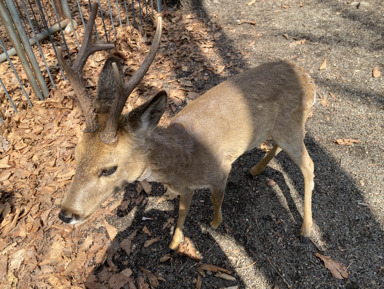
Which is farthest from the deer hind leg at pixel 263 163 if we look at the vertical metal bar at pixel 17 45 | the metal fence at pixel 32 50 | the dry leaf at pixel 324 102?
the vertical metal bar at pixel 17 45

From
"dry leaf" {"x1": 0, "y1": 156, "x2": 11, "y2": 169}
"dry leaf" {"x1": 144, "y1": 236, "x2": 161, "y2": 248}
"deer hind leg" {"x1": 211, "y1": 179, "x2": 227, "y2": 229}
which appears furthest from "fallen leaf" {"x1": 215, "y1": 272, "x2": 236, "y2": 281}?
"dry leaf" {"x1": 0, "y1": 156, "x2": 11, "y2": 169}

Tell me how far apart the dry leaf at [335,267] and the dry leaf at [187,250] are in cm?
143

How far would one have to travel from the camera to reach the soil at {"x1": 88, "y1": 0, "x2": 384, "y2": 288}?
3.36m

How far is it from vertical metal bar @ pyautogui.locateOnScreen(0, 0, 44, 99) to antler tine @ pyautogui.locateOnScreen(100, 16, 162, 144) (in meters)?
3.54

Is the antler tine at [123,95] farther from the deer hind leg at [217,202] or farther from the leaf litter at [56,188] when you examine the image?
the leaf litter at [56,188]

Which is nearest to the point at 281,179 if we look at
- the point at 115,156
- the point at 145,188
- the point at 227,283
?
the point at 227,283

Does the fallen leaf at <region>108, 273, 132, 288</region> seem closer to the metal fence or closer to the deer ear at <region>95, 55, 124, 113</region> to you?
the deer ear at <region>95, 55, 124, 113</region>

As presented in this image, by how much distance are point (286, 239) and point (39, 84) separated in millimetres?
4824

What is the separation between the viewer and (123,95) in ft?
7.31

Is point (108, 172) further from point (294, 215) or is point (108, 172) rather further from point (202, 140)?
point (294, 215)

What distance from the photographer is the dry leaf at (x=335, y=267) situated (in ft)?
10.7

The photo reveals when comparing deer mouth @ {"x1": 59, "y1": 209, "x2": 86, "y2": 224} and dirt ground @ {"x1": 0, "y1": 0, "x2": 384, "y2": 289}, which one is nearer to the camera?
deer mouth @ {"x1": 59, "y1": 209, "x2": 86, "y2": 224}

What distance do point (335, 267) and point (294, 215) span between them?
2.47 feet

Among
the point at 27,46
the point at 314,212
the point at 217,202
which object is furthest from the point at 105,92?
the point at 27,46
